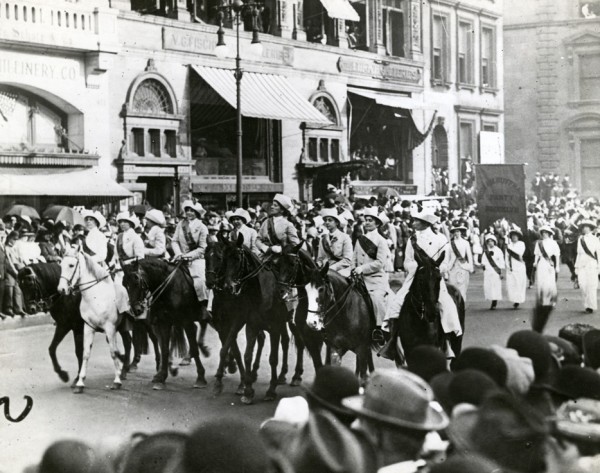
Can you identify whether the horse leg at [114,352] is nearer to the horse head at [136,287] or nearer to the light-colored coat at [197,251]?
the horse head at [136,287]

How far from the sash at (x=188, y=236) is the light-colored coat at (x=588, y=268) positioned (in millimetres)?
5653

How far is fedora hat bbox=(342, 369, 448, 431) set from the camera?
354 cm

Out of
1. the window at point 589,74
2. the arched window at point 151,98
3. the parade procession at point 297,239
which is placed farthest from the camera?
the arched window at point 151,98

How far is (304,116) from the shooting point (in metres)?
15.8

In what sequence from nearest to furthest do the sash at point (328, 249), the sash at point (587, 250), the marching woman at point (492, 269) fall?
the sash at point (328, 249)
the sash at point (587, 250)
the marching woman at point (492, 269)

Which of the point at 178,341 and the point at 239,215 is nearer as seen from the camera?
the point at 178,341

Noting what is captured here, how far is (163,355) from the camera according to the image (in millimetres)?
9500

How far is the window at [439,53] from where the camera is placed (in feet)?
53.5

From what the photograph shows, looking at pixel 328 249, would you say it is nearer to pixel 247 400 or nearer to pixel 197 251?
pixel 197 251

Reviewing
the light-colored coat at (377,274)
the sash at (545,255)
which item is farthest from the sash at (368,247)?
the sash at (545,255)

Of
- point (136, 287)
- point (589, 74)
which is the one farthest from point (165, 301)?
point (589, 74)

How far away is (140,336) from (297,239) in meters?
2.42

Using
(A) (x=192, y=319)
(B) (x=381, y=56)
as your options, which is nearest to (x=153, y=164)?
(B) (x=381, y=56)

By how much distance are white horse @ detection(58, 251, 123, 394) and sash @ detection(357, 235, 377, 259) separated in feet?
10.2
